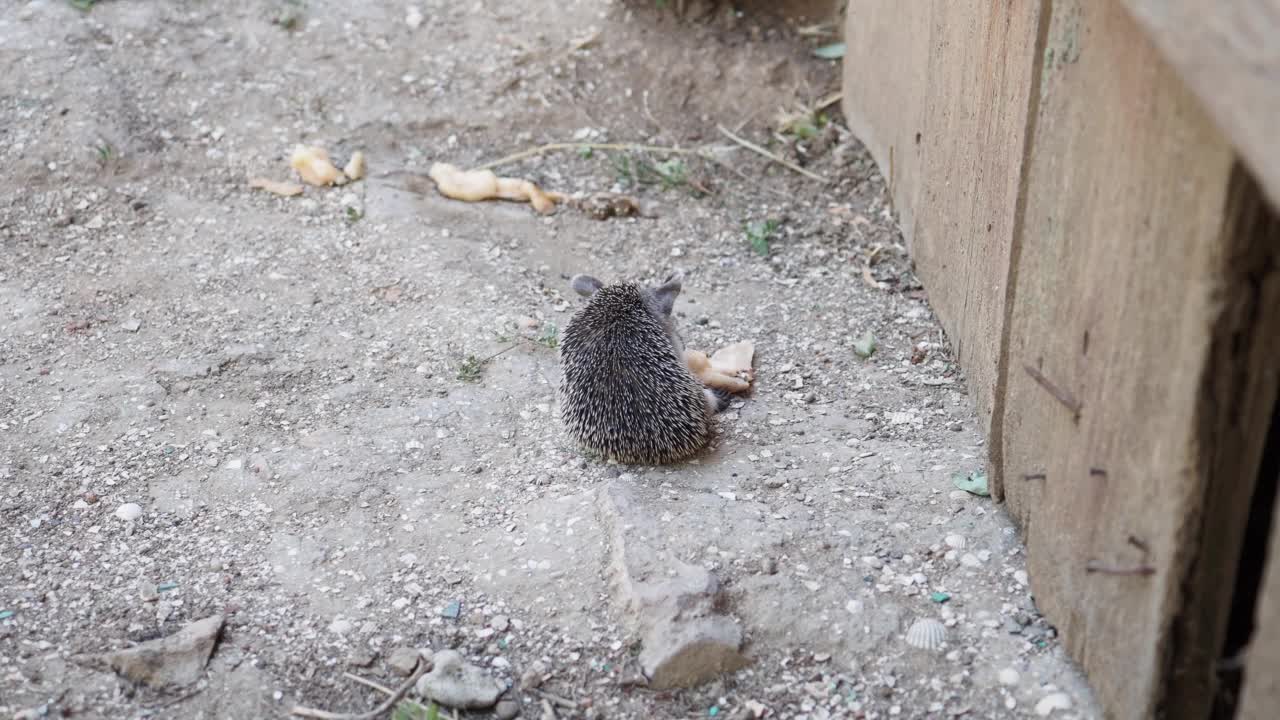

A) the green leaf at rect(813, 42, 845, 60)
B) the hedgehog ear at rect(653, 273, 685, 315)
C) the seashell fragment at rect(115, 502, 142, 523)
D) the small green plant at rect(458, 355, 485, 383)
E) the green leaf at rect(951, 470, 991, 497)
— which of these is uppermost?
the green leaf at rect(813, 42, 845, 60)

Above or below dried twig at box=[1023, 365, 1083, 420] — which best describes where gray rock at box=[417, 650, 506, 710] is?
below

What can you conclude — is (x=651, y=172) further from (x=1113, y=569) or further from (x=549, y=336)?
(x=1113, y=569)

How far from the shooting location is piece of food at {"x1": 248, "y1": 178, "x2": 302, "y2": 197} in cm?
696

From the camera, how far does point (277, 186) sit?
698cm

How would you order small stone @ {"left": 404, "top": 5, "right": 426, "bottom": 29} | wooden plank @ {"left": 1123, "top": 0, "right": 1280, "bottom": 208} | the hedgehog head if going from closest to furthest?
wooden plank @ {"left": 1123, "top": 0, "right": 1280, "bottom": 208}
the hedgehog head
small stone @ {"left": 404, "top": 5, "right": 426, "bottom": 29}

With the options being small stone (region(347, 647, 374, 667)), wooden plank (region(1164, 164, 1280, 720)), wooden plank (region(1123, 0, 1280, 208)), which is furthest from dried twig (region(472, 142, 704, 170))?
wooden plank (region(1123, 0, 1280, 208))

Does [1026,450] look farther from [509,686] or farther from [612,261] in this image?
[612,261]

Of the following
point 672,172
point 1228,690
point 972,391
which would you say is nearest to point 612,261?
point 672,172

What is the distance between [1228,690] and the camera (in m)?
2.91

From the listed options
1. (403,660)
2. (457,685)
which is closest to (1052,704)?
(457,685)

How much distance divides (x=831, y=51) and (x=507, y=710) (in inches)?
217

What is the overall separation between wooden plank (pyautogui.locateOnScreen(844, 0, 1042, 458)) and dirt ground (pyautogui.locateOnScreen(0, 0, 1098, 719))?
28 cm

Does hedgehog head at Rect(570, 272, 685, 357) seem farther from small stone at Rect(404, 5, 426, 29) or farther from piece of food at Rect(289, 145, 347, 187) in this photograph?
small stone at Rect(404, 5, 426, 29)

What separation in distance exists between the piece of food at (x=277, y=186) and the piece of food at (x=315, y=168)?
0.30 feet
